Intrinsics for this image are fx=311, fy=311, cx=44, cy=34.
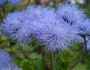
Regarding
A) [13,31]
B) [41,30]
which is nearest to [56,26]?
[41,30]

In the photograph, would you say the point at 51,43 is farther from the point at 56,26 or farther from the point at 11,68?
the point at 11,68

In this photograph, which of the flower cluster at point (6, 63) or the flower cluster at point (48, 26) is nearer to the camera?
the flower cluster at point (48, 26)

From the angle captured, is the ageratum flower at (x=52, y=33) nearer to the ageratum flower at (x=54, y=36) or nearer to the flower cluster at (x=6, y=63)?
the ageratum flower at (x=54, y=36)

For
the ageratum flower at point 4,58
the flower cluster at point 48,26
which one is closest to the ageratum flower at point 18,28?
the flower cluster at point 48,26

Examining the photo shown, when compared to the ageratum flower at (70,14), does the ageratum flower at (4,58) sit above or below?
below

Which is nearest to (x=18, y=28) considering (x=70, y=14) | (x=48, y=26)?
(x=48, y=26)

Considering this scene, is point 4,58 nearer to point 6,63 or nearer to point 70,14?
point 6,63

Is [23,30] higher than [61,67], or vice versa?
[23,30]

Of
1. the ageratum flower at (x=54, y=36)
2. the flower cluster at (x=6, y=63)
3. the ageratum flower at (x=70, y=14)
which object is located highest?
the ageratum flower at (x=70, y=14)
